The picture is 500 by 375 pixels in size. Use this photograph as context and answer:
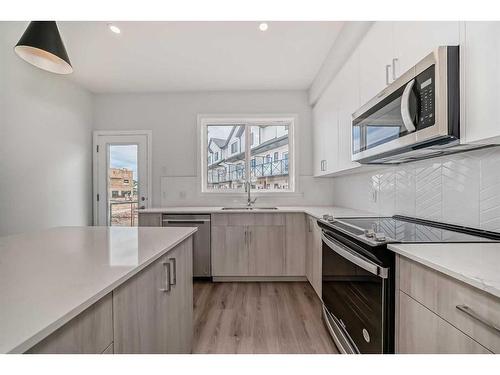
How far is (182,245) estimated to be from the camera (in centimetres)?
141

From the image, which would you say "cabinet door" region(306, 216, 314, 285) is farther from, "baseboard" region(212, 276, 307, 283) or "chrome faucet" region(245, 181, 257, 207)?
"chrome faucet" region(245, 181, 257, 207)

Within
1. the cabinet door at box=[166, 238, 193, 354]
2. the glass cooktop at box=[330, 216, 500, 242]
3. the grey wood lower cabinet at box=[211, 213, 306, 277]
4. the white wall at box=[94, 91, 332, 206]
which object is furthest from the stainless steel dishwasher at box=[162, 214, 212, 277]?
the glass cooktop at box=[330, 216, 500, 242]

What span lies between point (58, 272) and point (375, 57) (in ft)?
6.64

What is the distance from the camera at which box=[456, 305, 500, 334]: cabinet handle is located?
0.64 m

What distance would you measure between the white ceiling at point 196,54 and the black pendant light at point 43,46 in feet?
3.09

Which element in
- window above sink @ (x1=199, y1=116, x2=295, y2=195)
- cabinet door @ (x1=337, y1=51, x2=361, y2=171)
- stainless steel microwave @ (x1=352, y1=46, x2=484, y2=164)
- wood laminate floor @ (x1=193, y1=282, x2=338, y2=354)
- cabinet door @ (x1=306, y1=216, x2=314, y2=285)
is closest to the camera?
stainless steel microwave @ (x1=352, y1=46, x2=484, y2=164)

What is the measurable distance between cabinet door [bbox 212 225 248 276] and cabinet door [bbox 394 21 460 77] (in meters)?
2.21

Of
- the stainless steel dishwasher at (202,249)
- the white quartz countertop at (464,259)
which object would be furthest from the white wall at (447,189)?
the stainless steel dishwasher at (202,249)

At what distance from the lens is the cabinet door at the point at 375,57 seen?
59.8 inches

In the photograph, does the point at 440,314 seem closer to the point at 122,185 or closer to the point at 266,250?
the point at 266,250
